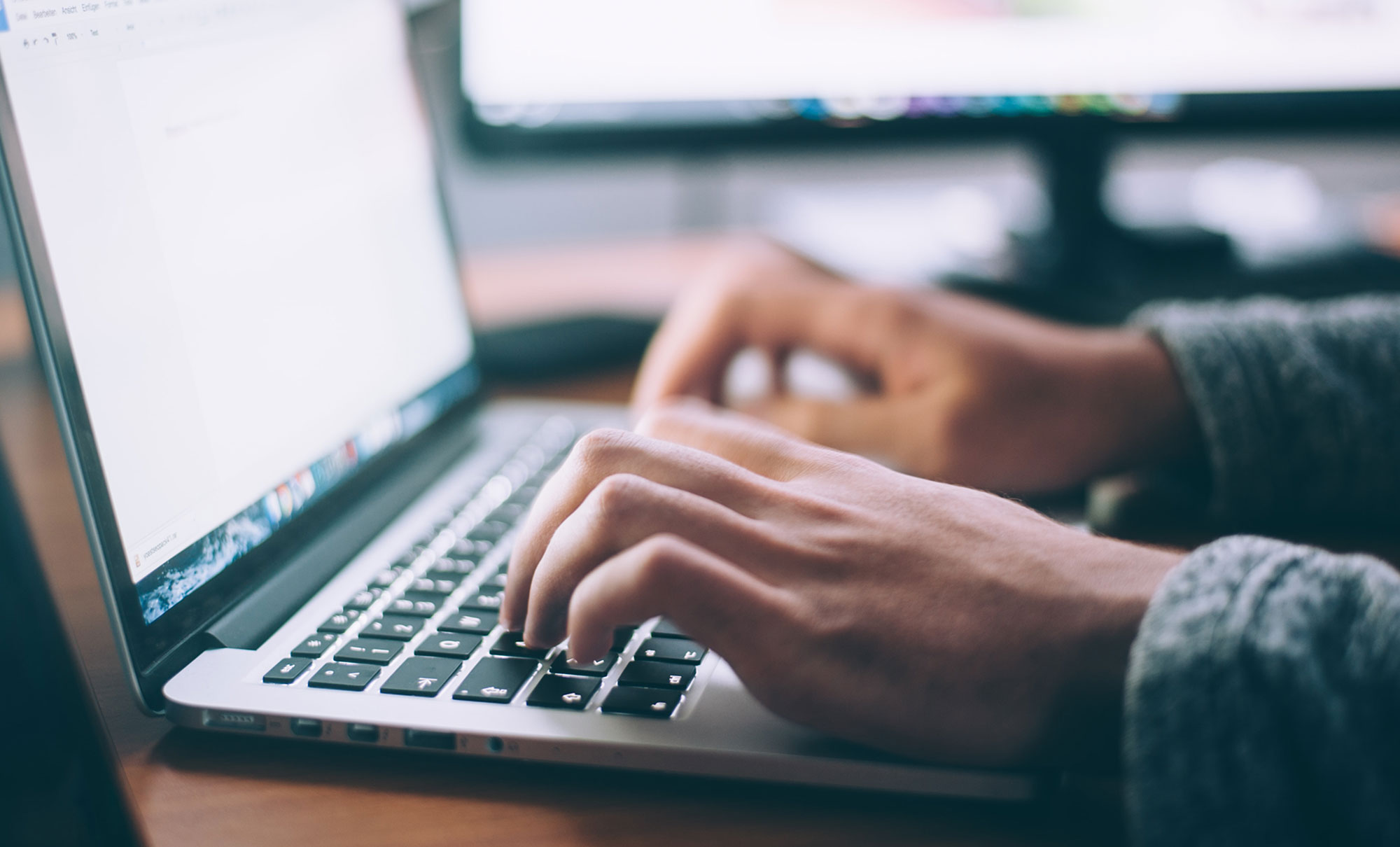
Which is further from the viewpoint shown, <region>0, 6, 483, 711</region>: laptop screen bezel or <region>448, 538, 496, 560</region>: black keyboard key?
<region>448, 538, 496, 560</region>: black keyboard key

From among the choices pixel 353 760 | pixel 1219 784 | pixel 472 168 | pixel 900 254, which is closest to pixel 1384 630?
pixel 1219 784

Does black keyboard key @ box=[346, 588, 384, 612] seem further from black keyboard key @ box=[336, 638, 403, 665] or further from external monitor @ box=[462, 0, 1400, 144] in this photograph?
external monitor @ box=[462, 0, 1400, 144]

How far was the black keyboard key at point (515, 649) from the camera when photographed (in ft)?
1.11

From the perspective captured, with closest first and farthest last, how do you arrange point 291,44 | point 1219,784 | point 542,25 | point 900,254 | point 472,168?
1. point 1219,784
2. point 291,44
3. point 542,25
4. point 900,254
5. point 472,168

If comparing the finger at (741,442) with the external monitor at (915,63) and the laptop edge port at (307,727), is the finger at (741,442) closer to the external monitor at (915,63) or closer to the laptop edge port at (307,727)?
the laptop edge port at (307,727)

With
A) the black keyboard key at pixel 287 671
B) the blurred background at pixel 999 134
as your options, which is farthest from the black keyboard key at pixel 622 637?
the blurred background at pixel 999 134

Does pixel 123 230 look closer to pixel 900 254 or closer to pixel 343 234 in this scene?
pixel 343 234

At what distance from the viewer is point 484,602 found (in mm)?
374

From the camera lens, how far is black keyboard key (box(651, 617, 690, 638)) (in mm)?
346

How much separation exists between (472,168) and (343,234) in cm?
70

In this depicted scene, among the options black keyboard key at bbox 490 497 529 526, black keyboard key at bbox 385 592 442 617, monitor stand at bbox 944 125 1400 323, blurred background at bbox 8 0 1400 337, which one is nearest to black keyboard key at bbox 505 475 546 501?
black keyboard key at bbox 490 497 529 526

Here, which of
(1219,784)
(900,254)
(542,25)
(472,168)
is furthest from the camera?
(472,168)

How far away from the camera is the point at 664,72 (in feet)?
2.42

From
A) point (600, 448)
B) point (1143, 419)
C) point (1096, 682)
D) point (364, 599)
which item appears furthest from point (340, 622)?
point (1143, 419)
